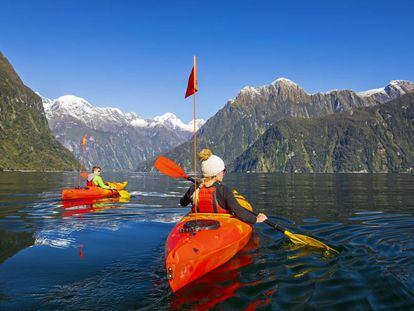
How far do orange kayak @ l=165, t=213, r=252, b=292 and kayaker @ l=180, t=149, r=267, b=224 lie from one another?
0.27 metres

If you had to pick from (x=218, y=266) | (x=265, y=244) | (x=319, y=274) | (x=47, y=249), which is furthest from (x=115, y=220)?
(x=319, y=274)

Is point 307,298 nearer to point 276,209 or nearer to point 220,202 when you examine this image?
point 220,202

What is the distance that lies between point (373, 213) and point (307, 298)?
46.2 ft

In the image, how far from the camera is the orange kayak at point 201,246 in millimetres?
6993

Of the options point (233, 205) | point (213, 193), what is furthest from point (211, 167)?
point (233, 205)

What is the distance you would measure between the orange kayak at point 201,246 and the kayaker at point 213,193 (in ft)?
0.88

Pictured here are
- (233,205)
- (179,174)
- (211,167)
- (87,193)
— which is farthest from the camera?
(87,193)

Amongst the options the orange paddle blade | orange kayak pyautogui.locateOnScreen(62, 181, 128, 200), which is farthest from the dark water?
orange kayak pyautogui.locateOnScreen(62, 181, 128, 200)

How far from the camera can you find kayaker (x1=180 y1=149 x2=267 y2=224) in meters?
9.65

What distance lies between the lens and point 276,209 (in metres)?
21.3

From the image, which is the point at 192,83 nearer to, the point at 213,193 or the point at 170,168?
the point at 170,168

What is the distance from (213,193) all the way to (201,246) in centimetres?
236

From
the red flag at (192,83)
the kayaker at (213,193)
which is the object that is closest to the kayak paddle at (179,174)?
the kayaker at (213,193)

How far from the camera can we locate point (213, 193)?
9.87 m
